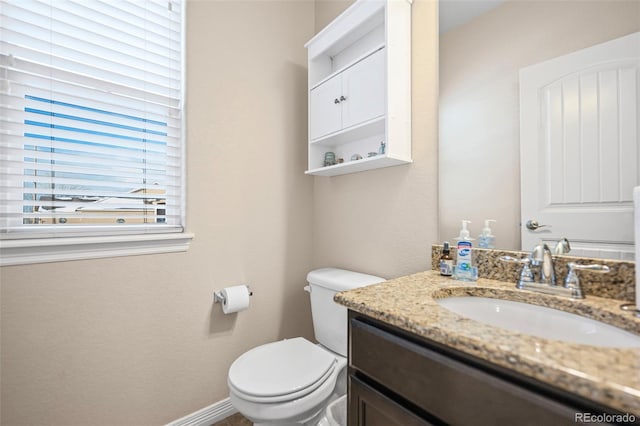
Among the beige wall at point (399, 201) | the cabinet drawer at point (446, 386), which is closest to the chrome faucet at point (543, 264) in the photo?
the beige wall at point (399, 201)

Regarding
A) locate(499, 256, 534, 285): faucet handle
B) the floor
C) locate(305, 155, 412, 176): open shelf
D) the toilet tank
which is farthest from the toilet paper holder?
locate(499, 256, 534, 285): faucet handle

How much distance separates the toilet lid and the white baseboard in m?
0.50

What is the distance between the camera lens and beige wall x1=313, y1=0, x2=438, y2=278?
4.19 ft

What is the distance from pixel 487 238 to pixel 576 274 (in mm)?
284

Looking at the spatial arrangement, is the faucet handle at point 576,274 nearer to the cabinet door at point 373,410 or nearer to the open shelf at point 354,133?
the cabinet door at point 373,410

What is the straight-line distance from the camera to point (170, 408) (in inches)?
55.0

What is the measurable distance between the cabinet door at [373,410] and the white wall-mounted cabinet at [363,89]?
0.90 metres

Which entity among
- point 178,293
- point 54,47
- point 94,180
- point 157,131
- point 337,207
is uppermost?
point 54,47

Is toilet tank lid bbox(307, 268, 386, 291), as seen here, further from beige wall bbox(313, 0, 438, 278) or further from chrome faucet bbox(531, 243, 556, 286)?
chrome faucet bbox(531, 243, 556, 286)

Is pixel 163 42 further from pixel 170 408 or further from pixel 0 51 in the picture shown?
pixel 170 408

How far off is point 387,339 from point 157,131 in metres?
1.40

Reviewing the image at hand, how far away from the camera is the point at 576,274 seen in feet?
2.72

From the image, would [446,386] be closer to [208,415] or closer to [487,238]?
[487,238]

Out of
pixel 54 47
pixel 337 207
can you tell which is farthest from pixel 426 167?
pixel 54 47
